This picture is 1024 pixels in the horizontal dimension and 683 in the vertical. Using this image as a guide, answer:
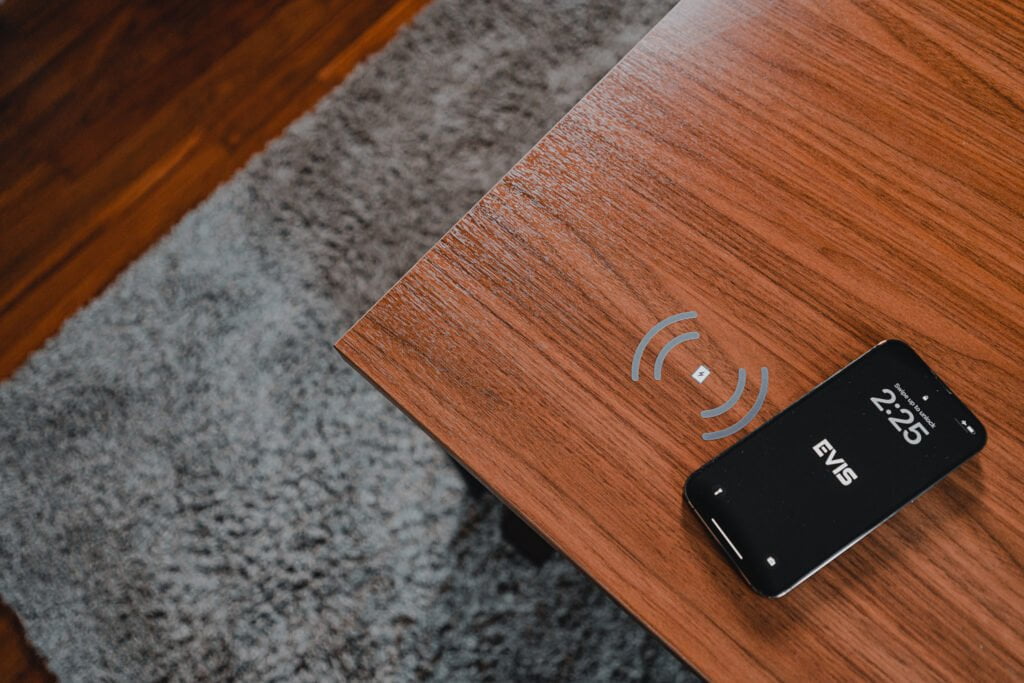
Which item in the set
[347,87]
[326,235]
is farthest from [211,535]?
[347,87]

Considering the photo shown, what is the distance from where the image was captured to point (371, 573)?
0.85m

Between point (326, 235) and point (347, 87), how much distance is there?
9.8 inches

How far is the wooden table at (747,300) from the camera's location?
47 centimetres

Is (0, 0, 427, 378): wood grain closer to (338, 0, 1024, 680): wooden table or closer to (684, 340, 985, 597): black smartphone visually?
(338, 0, 1024, 680): wooden table

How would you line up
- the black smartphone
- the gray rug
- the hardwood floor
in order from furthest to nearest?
the hardwood floor, the gray rug, the black smartphone

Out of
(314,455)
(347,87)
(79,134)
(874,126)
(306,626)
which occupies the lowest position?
(306,626)

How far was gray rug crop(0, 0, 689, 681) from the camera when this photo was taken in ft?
2.72

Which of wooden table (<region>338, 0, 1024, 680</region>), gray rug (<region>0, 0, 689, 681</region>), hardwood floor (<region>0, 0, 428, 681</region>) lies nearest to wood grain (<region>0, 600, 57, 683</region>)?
gray rug (<region>0, 0, 689, 681</region>)

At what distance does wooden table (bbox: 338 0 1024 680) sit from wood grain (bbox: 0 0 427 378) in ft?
2.23

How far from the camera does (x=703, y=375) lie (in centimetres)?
52

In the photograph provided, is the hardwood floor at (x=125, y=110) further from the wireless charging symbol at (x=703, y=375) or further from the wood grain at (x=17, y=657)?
the wireless charging symbol at (x=703, y=375)

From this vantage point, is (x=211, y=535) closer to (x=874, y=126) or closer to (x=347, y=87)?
(x=347, y=87)

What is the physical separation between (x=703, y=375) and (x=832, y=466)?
0.35 ft

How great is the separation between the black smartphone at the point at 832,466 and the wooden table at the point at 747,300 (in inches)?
0.8
